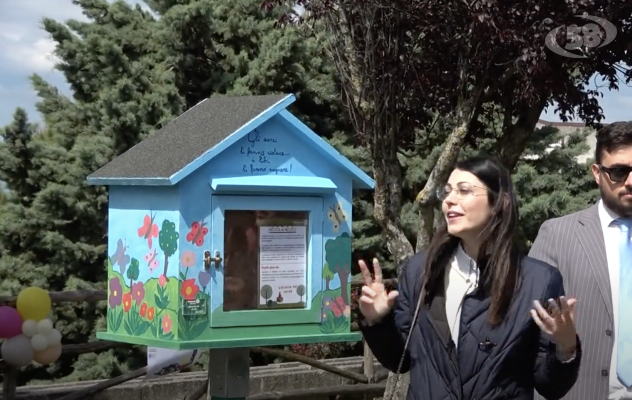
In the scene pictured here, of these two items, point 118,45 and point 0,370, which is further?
point 118,45

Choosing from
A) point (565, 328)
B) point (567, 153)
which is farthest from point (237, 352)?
point (567, 153)

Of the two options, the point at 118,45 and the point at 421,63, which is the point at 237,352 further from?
the point at 118,45

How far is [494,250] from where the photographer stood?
9.21 ft

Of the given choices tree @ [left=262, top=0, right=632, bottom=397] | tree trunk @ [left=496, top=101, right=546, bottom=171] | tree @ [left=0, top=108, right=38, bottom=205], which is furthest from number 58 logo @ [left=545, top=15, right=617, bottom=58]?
tree @ [left=0, top=108, right=38, bottom=205]

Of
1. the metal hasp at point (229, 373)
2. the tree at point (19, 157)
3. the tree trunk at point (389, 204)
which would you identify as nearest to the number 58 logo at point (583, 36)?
the tree trunk at point (389, 204)

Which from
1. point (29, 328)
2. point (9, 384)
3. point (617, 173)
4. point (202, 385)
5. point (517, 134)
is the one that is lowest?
point (202, 385)

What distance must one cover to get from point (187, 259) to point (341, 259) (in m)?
0.74

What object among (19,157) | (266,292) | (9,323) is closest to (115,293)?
(266,292)

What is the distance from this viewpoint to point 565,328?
Result: 263 cm

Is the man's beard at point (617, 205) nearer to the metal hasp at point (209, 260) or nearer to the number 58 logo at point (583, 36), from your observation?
the metal hasp at point (209, 260)

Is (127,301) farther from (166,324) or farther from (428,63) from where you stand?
(428,63)

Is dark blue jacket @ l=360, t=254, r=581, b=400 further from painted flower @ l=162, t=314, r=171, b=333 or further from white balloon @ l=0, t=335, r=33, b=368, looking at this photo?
white balloon @ l=0, t=335, r=33, b=368

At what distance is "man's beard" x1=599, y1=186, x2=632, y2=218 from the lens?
10.6 ft

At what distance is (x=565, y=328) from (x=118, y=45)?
30.5ft
